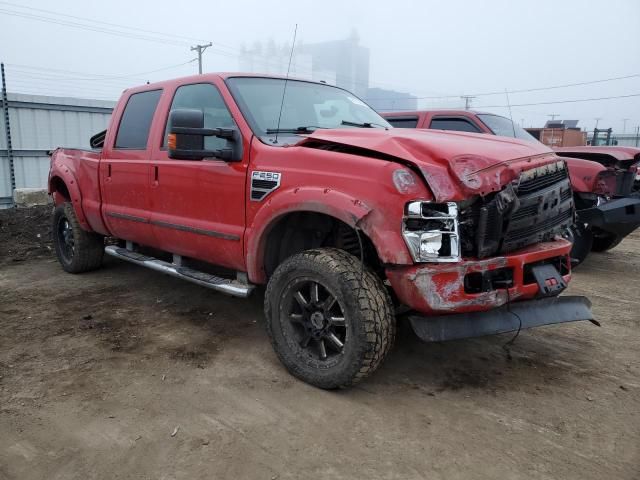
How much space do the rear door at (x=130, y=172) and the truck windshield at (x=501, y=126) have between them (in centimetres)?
404

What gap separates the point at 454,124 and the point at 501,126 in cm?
60

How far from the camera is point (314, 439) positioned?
2.67m

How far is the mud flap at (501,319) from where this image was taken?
2906 mm

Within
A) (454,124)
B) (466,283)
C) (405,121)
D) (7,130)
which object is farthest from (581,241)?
(7,130)

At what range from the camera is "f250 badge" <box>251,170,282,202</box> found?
10.9ft

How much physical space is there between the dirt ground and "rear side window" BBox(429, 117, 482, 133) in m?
3.02

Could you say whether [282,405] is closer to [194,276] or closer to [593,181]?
[194,276]

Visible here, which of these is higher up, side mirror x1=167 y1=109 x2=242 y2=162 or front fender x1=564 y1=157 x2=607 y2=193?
side mirror x1=167 y1=109 x2=242 y2=162

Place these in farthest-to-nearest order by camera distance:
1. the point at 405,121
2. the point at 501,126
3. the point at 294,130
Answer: the point at 405,121
the point at 501,126
the point at 294,130

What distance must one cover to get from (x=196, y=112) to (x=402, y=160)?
1.38 meters

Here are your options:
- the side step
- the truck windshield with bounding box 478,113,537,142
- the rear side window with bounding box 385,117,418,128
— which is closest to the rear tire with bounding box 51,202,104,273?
the side step

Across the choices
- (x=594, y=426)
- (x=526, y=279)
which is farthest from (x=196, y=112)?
(x=594, y=426)

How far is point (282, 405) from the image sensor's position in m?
3.01

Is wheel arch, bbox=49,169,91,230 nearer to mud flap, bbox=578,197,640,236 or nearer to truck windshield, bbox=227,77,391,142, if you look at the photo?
truck windshield, bbox=227,77,391,142
